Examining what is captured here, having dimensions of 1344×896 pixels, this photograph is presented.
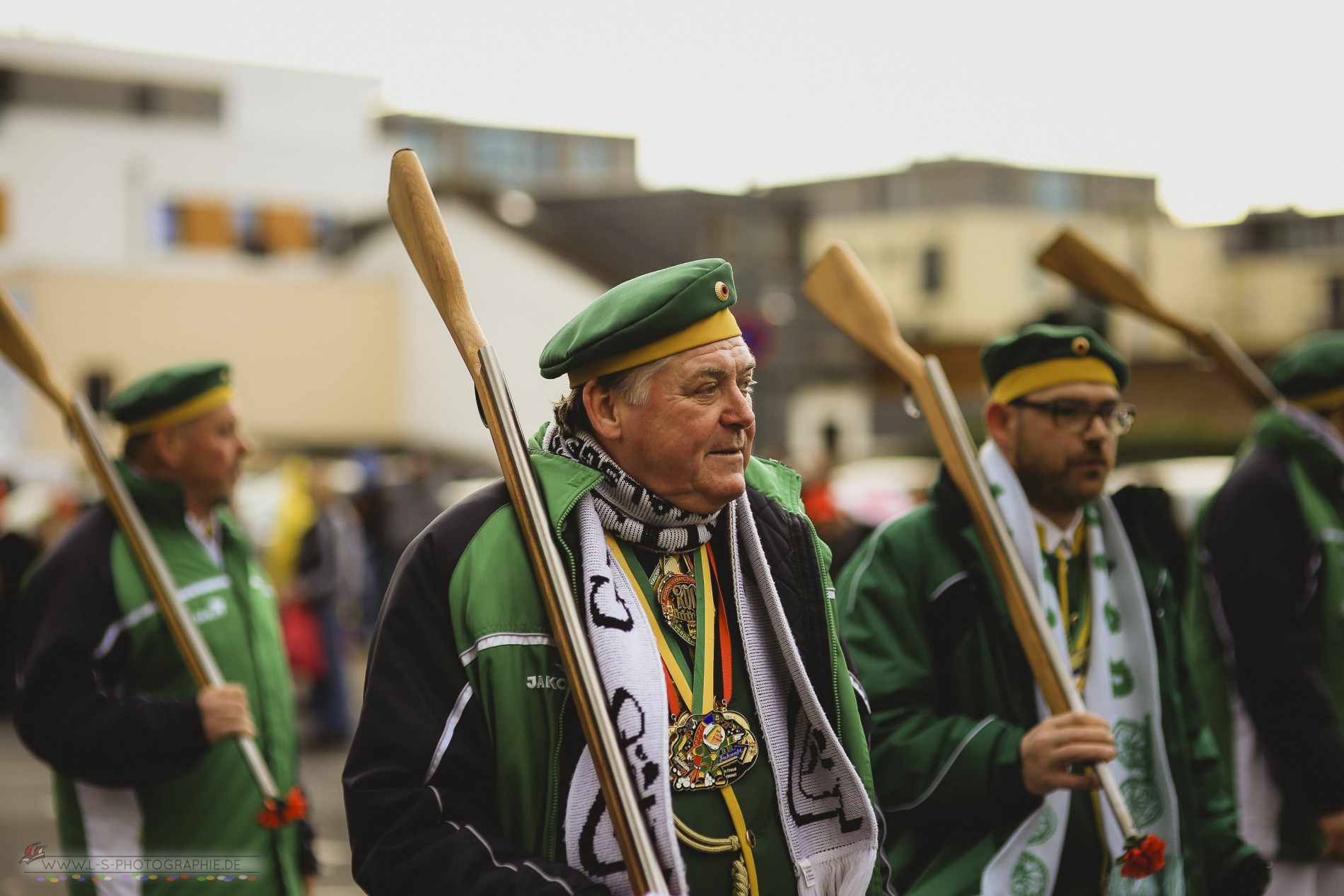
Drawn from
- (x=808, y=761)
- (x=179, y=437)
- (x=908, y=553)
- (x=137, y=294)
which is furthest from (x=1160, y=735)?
(x=137, y=294)

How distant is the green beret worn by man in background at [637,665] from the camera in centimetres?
226

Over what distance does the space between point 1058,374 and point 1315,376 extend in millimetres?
1340

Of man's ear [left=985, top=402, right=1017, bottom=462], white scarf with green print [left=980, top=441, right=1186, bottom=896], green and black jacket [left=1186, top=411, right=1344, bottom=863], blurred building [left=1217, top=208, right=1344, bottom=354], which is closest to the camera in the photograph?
white scarf with green print [left=980, top=441, right=1186, bottom=896]

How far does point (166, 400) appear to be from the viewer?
4.38 metres

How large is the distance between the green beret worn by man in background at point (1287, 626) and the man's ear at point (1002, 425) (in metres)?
0.93

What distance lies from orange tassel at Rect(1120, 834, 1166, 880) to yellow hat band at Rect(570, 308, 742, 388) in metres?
1.41

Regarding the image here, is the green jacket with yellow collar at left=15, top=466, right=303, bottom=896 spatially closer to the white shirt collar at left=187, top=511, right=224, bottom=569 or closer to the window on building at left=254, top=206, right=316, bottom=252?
the white shirt collar at left=187, top=511, right=224, bottom=569

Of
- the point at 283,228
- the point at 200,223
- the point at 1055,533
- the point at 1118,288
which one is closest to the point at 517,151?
the point at 283,228

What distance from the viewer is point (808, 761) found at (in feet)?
8.16

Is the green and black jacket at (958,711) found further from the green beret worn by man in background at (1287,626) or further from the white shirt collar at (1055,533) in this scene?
the green beret worn by man in background at (1287,626)

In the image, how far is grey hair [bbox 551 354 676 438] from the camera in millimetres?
2457

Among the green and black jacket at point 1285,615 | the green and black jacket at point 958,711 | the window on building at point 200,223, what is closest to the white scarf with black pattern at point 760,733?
the green and black jacket at point 958,711

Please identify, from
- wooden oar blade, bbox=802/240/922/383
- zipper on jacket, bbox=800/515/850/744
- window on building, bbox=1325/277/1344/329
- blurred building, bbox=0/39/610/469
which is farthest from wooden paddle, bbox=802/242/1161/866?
window on building, bbox=1325/277/1344/329

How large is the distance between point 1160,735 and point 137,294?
34310mm
